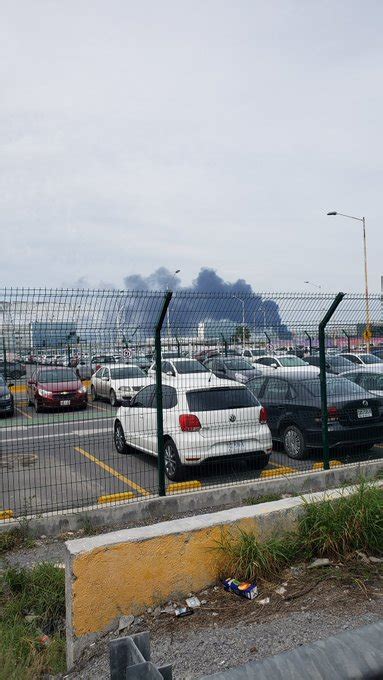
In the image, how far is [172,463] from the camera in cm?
852

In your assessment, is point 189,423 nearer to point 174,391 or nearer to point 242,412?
point 174,391

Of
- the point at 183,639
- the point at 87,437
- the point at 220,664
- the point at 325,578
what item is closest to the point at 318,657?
the point at 220,664

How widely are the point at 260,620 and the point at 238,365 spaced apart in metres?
6.30

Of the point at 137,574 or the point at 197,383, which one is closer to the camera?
the point at 137,574

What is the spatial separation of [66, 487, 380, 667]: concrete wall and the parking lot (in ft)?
9.94

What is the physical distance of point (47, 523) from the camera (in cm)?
677

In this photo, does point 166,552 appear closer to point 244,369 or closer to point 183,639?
point 183,639

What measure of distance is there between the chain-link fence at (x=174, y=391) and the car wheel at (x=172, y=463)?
0.03m

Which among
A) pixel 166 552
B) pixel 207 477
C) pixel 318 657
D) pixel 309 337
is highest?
pixel 309 337

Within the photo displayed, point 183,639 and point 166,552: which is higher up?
point 166,552

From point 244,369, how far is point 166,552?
6.25 meters

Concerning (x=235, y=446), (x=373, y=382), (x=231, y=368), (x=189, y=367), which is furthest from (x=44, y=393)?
(x=373, y=382)

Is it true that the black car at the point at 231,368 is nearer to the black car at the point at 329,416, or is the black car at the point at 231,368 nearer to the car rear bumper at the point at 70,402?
the black car at the point at 329,416

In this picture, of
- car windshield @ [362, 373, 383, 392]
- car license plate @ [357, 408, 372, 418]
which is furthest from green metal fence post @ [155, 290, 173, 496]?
car windshield @ [362, 373, 383, 392]
